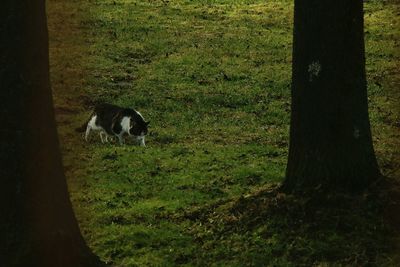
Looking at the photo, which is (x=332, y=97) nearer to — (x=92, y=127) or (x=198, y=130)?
(x=198, y=130)

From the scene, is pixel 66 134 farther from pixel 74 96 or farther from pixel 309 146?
pixel 309 146

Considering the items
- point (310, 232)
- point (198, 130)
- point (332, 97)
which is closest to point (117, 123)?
point (198, 130)

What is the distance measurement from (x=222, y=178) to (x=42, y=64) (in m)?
6.01

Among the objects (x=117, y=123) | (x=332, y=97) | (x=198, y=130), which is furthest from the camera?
(x=198, y=130)

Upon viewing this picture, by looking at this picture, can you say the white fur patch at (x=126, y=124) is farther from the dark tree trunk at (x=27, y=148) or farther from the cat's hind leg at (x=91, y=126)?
the dark tree trunk at (x=27, y=148)

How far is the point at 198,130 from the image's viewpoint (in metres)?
18.3

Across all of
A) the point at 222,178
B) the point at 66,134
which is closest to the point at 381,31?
the point at 66,134

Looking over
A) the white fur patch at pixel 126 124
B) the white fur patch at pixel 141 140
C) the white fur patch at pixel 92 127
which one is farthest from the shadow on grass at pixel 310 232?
the white fur patch at pixel 92 127

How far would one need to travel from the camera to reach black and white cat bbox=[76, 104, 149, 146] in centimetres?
1759

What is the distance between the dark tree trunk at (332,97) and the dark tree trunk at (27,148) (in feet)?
11.7

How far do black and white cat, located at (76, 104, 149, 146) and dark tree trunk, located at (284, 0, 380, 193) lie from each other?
27.6 ft

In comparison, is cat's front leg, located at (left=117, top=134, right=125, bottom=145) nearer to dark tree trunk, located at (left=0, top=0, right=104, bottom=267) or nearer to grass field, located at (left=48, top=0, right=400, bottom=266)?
grass field, located at (left=48, top=0, right=400, bottom=266)

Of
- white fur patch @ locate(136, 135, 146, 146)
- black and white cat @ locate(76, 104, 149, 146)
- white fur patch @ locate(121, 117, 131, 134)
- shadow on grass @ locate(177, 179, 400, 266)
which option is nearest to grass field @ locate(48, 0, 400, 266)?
shadow on grass @ locate(177, 179, 400, 266)

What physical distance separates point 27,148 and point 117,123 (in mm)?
10602
